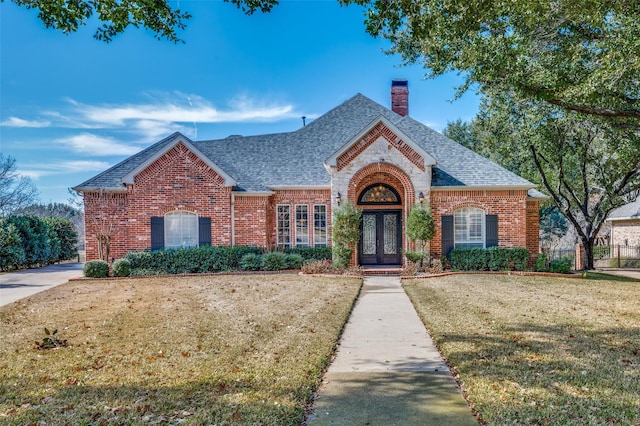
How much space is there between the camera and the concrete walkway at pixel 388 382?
13.6 ft

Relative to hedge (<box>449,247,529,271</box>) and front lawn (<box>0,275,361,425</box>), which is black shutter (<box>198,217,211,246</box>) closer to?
front lawn (<box>0,275,361,425</box>)

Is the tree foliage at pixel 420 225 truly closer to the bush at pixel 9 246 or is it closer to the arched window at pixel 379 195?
the arched window at pixel 379 195

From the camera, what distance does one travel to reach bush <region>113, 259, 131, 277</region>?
1541 cm

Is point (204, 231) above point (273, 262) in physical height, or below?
above

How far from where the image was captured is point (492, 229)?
17.2m

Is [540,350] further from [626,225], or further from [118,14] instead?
[626,225]

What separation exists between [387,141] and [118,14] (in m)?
11.7

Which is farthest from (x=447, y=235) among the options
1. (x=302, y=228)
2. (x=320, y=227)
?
(x=302, y=228)

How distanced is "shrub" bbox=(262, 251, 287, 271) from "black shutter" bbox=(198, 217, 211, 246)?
279cm

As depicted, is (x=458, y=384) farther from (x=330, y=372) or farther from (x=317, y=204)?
(x=317, y=204)

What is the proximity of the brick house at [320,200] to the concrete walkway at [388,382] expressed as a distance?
9.65 meters

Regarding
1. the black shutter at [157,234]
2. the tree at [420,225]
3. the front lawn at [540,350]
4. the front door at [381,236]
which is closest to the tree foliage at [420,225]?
the tree at [420,225]

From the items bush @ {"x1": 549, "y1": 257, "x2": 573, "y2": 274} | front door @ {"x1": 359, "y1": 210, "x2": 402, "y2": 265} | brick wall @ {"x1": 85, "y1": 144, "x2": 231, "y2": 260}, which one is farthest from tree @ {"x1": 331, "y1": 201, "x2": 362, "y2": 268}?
bush @ {"x1": 549, "y1": 257, "x2": 573, "y2": 274}

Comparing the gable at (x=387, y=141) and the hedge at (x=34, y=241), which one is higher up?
the gable at (x=387, y=141)
